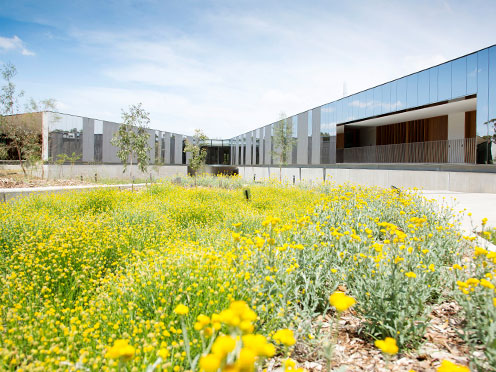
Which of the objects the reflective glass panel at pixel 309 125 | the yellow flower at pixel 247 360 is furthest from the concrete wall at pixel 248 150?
the yellow flower at pixel 247 360

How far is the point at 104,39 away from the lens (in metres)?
13.9

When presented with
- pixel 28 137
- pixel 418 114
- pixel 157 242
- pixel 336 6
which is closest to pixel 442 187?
Result: pixel 418 114

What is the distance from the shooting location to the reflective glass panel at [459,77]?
14696 mm

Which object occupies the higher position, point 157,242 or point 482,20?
point 482,20

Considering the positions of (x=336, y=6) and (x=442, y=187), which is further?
(x=442, y=187)

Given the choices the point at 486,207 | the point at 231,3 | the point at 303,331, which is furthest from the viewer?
the point at 231,3

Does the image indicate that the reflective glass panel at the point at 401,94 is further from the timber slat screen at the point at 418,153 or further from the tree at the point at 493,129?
the tree at the point at 493,129

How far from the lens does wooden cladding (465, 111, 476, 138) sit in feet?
60.5

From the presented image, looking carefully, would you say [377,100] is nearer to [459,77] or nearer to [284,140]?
[459,77]

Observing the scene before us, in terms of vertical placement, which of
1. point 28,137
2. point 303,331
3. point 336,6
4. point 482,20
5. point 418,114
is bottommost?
point 303,331

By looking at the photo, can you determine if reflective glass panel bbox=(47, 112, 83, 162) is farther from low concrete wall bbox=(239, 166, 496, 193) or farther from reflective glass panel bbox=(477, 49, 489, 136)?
reflective glass panel bbox=(477, 49, 489, 136)

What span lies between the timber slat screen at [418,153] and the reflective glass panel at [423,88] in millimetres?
2750

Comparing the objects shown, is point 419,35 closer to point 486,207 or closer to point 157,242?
point 486,207

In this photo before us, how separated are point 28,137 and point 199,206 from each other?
19.8m
